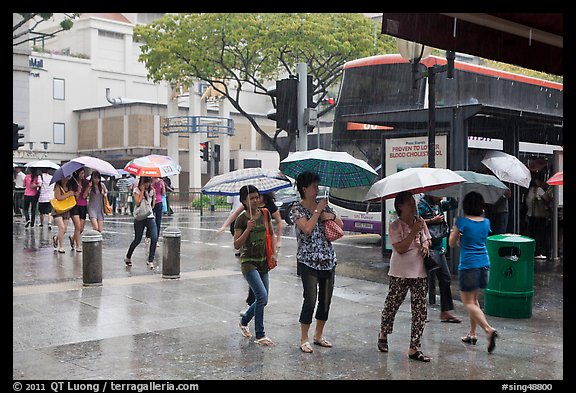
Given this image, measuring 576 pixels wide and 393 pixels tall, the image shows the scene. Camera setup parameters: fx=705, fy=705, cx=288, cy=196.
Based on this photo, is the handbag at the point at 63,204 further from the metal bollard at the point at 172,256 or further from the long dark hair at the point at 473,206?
the long dark hair at the point at 473,206

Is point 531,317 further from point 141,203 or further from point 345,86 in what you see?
point 345,86

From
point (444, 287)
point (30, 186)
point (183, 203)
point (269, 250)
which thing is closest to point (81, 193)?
point (30, 186)

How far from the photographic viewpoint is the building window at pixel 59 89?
2030 inches

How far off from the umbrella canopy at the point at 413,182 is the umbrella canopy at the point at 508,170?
18.1 ft

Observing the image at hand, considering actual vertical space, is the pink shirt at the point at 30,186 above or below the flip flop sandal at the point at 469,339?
above

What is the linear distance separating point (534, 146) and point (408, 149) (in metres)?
5.88

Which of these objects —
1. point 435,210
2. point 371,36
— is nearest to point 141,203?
point 435,210

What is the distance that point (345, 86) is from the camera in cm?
1661

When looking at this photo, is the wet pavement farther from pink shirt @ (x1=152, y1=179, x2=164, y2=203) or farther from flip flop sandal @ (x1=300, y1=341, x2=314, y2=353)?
pink shirt @ (x1=152, y1=179, x2=164, y2=203)

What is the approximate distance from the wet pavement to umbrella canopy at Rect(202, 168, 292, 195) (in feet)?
5.11

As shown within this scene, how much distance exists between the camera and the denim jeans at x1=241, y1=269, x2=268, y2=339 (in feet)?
23.1

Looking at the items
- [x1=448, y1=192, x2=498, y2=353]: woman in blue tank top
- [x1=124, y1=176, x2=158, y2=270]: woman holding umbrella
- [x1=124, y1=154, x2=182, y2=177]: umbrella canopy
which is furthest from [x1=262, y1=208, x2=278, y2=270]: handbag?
[x1=124, y1=154, x2=182, y2=177]: umbrella canopy

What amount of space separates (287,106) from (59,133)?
43.0 m

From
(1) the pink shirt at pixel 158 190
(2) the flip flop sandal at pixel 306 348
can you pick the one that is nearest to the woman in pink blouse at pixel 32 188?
(1) the pink shirt at pixel 158 190
